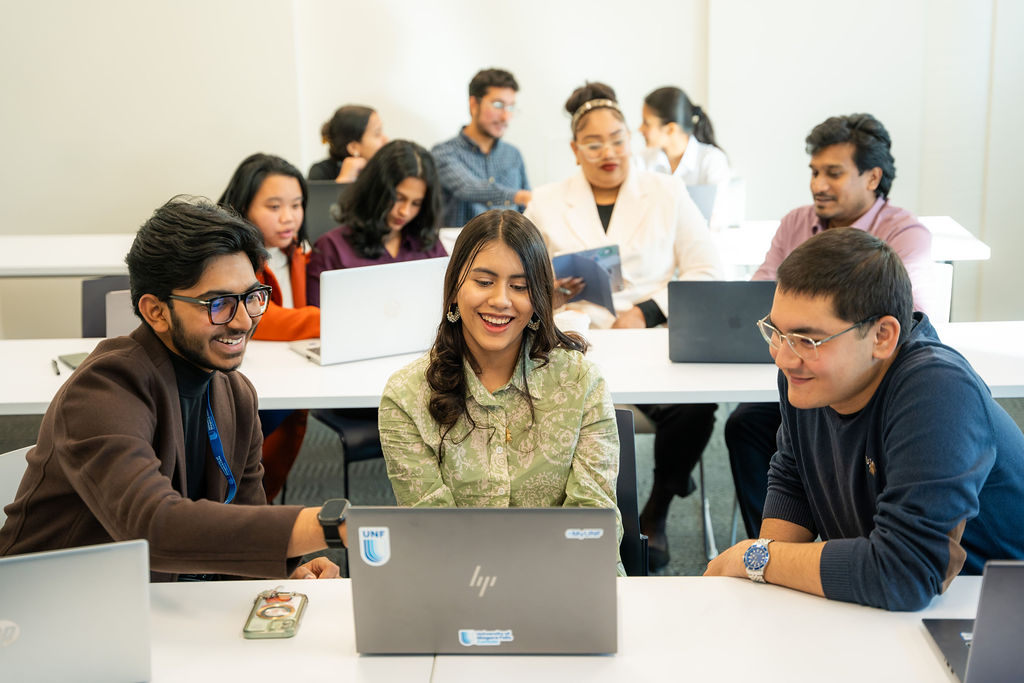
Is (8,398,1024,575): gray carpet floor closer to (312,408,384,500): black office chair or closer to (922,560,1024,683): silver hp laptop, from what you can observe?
(312,408,384,500): black office chair

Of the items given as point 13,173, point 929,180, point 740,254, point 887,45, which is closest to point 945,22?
point 887,45

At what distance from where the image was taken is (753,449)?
9.33 ft

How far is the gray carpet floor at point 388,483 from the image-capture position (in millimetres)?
3258

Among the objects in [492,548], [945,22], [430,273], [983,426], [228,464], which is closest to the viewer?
[492,548]

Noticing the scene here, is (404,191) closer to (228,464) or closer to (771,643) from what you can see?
(228,464)

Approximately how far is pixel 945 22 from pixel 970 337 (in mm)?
3603

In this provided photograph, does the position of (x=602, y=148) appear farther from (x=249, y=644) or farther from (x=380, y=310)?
(x=249, y=644)

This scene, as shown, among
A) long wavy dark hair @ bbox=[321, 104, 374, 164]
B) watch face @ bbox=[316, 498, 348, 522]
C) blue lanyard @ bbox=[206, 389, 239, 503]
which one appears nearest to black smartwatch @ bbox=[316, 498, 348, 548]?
watch face @ bbox=[316, 498, 348, 522]

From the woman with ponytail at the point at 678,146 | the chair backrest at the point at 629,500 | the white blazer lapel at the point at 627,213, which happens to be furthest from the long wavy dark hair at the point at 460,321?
the woman with ponytail at the point at 678,146

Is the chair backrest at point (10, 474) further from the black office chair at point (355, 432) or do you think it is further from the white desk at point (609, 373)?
the black office chair at point (355, 432)

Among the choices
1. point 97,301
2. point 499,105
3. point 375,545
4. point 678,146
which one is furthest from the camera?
point 499,105

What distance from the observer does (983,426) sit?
59.9 inches

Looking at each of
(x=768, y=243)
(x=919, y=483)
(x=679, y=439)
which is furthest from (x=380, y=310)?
(x=768, y=243)

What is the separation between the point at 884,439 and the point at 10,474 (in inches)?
61.8
